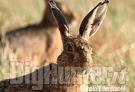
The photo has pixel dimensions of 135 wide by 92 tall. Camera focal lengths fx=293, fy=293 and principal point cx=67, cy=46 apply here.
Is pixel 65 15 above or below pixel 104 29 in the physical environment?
above

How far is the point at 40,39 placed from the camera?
738 centimetres

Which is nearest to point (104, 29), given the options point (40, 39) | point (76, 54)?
point (40, 39)

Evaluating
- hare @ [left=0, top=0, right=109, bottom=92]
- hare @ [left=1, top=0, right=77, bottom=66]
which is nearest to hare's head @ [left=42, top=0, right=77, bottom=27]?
hare @ [left=1, top=0, right=77, bottom=66]

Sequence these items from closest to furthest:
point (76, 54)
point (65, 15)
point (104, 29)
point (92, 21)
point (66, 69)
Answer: point (76, 54) < point (66, 69) < point (92, 21) < point (104, 29) < point (65, 15)

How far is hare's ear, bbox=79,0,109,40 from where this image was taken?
334 centimetres

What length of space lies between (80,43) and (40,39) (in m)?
4.34

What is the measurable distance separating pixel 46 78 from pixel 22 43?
Answer: 11.9 ft

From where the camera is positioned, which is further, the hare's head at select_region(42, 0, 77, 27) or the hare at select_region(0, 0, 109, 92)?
the hare's head at select_region(42, 0, 77, 27)

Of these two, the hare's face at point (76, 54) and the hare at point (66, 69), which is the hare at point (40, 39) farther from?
the hare's face at point (76, 54)

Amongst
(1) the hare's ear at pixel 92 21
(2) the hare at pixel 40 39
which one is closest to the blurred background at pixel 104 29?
(2) the hare at pixel 40 39

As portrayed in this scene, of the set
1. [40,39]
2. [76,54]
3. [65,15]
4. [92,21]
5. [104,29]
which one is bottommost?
[76,54]

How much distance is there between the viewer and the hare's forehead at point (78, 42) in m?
3.09

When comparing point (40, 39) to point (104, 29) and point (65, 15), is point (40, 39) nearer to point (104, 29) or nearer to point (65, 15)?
point (65, 15)

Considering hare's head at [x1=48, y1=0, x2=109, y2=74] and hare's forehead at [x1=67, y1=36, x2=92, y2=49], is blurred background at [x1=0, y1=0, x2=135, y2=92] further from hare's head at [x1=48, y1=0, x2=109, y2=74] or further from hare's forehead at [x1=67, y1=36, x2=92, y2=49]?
hare's forehead at [x1=67, y1=36, x2=92, y2=49]
